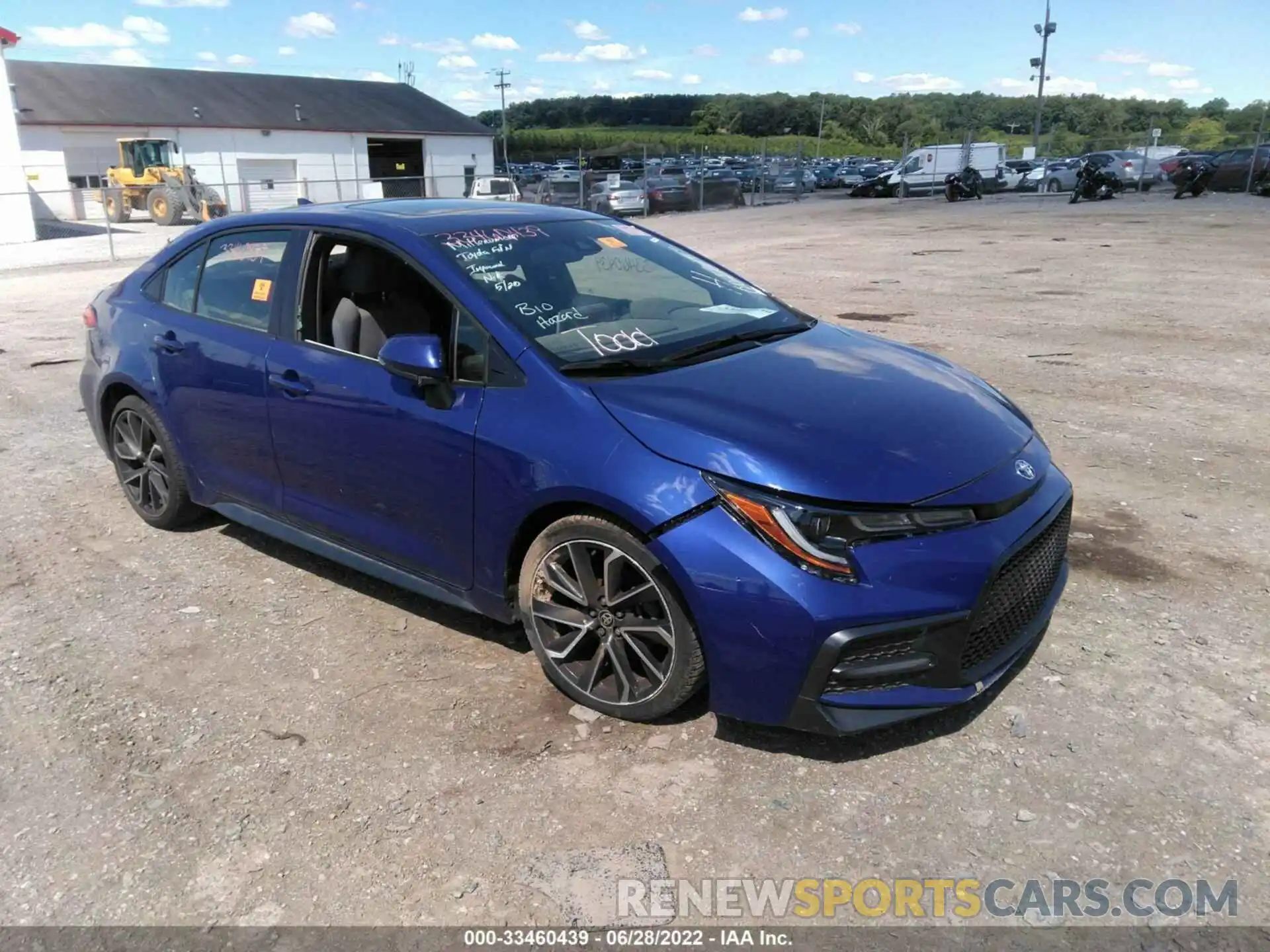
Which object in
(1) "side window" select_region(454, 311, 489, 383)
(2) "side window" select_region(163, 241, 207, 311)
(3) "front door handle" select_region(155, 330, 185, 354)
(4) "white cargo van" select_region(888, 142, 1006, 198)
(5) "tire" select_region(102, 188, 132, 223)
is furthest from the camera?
(4) "white cargo van" select_region(888, 142, 1006, 198)

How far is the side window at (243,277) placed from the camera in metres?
4.11

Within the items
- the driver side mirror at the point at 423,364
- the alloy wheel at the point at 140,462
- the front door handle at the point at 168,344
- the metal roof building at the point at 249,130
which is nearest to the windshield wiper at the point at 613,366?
the driver side mirror at the point at 423,364

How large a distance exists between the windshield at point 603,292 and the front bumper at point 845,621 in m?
1.00

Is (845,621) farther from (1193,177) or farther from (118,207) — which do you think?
(118,207)

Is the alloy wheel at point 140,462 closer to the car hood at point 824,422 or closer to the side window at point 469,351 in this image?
the side window at point 469,351

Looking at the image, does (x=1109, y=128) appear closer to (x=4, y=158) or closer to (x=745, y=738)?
(x=4, y=158)

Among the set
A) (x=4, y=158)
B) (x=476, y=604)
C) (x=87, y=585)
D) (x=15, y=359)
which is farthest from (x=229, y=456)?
(x=4, y=158)

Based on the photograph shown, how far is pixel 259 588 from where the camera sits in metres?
4.35

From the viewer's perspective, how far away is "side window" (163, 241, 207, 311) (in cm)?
456

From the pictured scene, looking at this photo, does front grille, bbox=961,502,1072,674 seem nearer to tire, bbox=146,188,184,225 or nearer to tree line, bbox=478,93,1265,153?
tire, bbox=146,188,184,225

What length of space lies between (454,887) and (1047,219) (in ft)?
82.0

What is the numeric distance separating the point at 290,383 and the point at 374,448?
0.57 m

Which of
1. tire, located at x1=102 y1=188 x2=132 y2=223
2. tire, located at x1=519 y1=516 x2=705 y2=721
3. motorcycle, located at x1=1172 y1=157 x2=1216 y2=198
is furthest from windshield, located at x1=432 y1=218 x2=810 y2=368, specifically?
tire, located at x1=102 y1=188 x2=132 y2=223

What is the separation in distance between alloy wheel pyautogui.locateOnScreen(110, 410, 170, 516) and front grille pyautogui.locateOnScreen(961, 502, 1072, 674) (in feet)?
12.7
